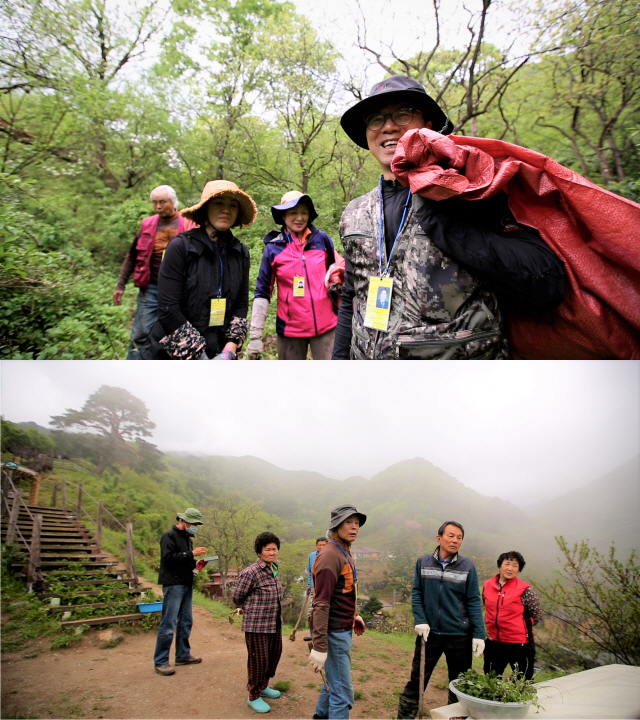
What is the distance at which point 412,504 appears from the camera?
2.15 m

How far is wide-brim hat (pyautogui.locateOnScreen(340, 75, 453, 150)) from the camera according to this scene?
2.00 meters

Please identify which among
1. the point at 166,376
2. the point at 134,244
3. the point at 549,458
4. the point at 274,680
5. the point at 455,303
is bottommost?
the point at 274,680

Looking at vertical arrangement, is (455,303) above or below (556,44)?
below

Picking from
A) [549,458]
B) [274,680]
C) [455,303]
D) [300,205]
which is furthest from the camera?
[300,205]

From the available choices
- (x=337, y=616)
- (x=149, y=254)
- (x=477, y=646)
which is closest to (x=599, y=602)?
(x=477, y=646)

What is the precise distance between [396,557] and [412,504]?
0.23 m

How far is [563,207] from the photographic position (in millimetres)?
1757

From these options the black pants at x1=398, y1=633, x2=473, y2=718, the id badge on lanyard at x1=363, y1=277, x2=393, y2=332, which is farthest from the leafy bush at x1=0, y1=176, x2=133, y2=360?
the black pants at x1=398, y1=633, x2=473, y2=718

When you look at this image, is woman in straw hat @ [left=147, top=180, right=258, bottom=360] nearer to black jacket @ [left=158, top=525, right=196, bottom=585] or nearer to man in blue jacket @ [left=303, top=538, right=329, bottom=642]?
black jacket @ [left=158, top=525, right=196, bottom=585]

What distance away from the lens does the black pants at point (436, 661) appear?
2.00 m

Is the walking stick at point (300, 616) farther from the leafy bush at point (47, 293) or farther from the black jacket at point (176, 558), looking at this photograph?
the leafy bush at point (47, 293)

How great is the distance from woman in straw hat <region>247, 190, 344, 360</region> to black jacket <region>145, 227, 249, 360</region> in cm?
20

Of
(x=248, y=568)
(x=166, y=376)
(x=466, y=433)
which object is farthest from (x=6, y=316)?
(x=466, y=433)

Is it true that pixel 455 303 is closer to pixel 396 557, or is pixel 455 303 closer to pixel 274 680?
pixel 396 557
